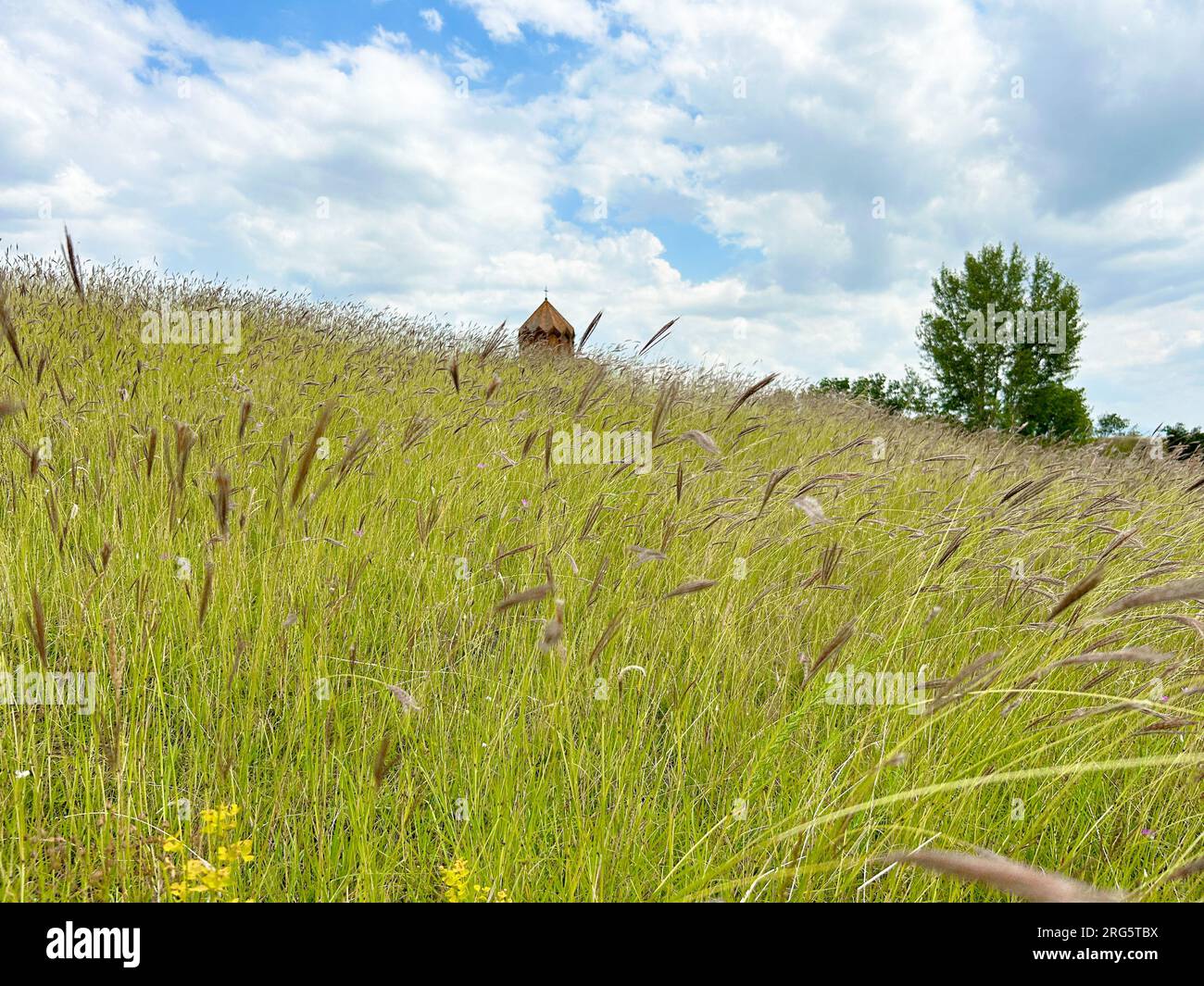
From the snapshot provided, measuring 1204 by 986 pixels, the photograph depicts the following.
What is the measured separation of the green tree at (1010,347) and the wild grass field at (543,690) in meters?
30.5

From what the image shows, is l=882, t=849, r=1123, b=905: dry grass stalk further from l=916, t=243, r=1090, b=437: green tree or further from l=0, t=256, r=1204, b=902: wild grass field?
l=916, t=243, r=1090, b=437: green tree

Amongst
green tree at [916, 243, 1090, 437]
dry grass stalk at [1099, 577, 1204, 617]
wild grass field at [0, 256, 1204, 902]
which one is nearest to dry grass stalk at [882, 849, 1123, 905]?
wild grass field at [0, 256, 1204, 902]

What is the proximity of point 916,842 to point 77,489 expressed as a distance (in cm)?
337

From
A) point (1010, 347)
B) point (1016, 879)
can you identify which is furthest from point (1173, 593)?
point (1010, 347)

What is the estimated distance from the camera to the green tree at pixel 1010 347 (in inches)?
1182

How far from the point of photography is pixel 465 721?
6.28 feet

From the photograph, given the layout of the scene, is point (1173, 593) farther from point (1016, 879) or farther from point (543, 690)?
point (543, 690)

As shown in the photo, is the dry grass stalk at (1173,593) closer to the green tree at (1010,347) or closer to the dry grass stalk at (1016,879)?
the dry grass stalk at (1016,879)

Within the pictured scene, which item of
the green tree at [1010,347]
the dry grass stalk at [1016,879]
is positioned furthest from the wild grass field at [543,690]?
the green tree at [1010,347]

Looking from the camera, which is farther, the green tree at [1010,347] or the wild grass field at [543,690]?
the green tree at [1010,347]

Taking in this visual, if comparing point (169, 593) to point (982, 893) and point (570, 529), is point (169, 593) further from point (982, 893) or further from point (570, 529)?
point (982, 893)

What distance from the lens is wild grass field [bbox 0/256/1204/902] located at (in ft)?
4.84

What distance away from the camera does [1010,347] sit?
30.9 m
